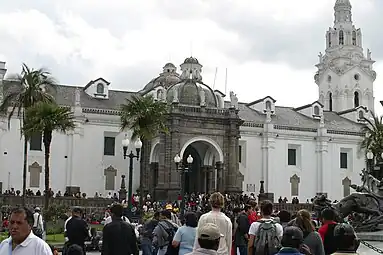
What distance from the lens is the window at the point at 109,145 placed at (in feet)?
170

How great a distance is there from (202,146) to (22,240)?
4758 cm

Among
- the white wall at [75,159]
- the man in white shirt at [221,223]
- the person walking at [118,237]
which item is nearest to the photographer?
the man in white shirt at [221,223]

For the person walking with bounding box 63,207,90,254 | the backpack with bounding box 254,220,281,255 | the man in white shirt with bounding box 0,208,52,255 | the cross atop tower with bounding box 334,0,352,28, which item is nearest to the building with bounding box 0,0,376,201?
the cross atop tower with bounding box 334,0,352,28

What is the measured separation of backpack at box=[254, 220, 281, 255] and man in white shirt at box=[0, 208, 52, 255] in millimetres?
4064

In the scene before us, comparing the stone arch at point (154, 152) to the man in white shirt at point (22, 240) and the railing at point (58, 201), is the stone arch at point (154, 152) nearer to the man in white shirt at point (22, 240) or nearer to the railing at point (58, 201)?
the railing at point (58, 201)

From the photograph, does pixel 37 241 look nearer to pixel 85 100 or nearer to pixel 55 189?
pixel 55 189

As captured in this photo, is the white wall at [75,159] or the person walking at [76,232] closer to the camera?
the person walking at [76,232]

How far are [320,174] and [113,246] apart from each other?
168ft

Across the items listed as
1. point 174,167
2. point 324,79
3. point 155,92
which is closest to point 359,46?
point 324,79

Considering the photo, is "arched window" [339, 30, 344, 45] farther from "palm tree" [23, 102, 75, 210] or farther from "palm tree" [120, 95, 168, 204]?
"palm tree" [23, 102, 75, 210]

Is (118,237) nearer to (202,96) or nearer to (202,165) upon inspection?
(202,96)

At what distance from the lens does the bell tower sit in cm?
7619

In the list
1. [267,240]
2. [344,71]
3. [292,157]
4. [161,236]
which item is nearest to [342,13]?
[344,71]

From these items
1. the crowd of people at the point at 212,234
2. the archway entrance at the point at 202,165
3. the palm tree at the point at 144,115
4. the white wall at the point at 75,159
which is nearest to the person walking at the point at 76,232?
the crowd of people at the point at 212,234
